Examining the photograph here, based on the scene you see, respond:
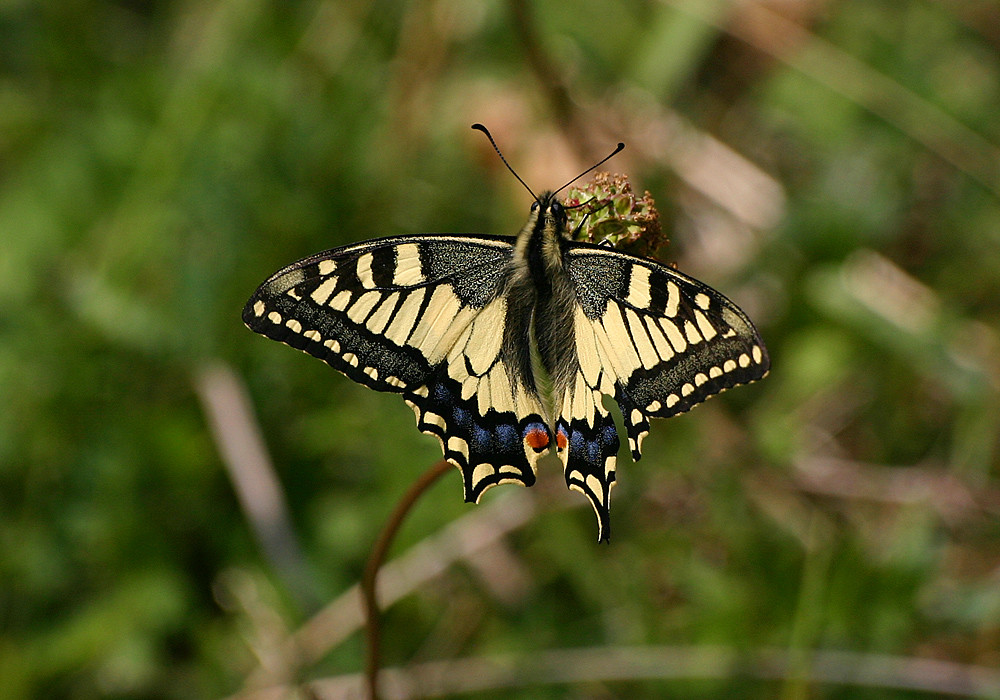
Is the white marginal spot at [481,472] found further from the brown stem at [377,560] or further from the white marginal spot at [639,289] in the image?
the white marginal spot at [639,289]

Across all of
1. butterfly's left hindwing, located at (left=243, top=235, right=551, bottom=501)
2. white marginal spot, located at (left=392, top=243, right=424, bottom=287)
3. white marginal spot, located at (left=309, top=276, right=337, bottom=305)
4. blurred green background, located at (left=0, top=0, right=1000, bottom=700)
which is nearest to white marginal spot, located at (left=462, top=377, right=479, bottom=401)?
butterfly's left hindwing, located at (left=243, top=235, right=551, bottom=501)

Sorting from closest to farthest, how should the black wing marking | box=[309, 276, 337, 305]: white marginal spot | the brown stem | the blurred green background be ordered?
the brown stem, the black wing marking, box=[309, 276, 337, 305]: white marginal spot, the blurred green background

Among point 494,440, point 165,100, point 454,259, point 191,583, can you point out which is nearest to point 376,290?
point 454,259

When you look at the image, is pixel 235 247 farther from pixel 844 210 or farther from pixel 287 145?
pixel 844 210

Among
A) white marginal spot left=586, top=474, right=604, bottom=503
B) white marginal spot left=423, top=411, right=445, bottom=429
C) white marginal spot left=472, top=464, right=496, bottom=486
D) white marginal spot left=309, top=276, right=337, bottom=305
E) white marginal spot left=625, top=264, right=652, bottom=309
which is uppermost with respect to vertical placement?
white marginal spot left=309, top=276, right=337, bottom=305

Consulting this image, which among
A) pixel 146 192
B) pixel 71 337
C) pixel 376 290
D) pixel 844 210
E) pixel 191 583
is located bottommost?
pixel 191 583

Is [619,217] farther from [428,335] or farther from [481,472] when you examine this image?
[481,472]

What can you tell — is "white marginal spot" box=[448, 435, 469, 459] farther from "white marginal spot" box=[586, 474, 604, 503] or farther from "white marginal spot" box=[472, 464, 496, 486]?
"white marginal spot" box=[586, 474, 604, 503]
